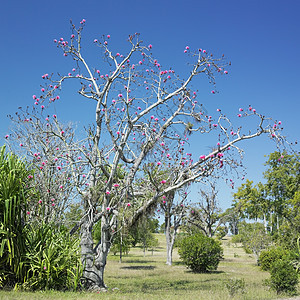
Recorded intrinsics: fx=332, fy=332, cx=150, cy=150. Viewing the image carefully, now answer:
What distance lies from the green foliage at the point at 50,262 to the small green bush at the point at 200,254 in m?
10.9

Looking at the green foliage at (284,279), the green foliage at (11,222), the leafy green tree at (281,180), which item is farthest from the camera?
the leafy green tree at (281,180)

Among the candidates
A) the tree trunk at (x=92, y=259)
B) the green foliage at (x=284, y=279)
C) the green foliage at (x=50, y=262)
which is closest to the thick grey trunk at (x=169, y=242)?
the tree trunk at (x=92, y=259)

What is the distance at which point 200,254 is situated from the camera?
19.0 m

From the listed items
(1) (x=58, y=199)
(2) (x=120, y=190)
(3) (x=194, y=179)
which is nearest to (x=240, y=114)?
(3) (x=194, y=179)

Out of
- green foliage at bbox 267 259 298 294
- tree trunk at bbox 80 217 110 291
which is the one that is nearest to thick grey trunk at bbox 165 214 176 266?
tree trunk at bbox 80 217 110 291

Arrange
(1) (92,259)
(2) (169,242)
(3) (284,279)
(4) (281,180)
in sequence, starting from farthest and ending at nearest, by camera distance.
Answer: (4) (281,180), (2) (169,242), (1) (92,259), (3) (284,279)

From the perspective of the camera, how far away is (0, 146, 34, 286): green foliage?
8258 millimetres

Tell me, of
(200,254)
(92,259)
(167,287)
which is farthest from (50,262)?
(200,254)

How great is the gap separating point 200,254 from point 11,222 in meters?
13.0

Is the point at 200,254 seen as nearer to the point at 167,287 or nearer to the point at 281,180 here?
the point at 167,287

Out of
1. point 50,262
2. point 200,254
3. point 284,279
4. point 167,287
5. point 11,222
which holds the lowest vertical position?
point 167,287

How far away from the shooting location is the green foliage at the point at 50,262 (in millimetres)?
8461

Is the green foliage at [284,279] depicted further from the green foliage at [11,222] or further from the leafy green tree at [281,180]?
the leafy green tree at [281,180]

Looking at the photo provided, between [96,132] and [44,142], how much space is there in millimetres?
3140
